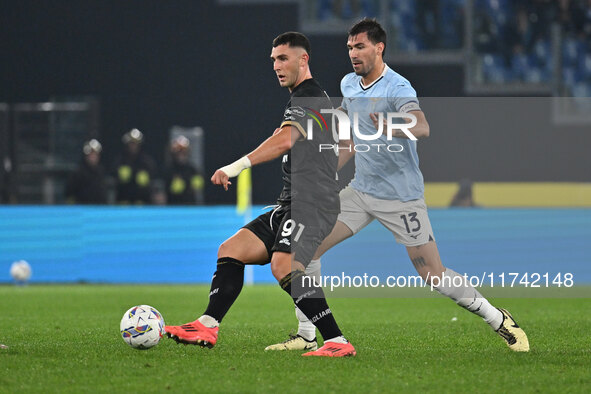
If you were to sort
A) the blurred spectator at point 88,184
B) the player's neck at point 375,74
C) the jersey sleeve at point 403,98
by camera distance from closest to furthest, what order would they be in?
the jersey sleeve at point 403,98 → the player's neck at point 375,74 → the blurred spectator at point 88,184

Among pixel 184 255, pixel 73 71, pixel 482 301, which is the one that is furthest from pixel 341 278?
pixel 73 71

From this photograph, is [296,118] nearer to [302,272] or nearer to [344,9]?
[302,272]

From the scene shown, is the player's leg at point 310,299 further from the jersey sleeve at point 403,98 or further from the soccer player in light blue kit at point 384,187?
the jersey sleeve at point 403,98

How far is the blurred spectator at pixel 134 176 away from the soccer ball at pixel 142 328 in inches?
387

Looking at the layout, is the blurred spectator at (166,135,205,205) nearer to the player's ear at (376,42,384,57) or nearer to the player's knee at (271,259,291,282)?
the player's ear at (376,42,384,57)

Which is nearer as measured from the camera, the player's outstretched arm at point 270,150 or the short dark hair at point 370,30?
the player's outstretched arm at point 270,150

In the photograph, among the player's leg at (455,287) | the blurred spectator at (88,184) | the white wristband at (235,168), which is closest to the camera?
the white wristband at (235,168)

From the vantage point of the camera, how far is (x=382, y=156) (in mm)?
6254

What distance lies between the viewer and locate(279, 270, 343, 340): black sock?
583cm

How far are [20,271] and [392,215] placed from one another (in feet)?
28.3

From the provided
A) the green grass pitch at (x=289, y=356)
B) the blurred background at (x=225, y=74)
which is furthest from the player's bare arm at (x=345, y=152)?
the blurred background at (x=225, y=74)

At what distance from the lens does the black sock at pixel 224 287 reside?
6.05 meters

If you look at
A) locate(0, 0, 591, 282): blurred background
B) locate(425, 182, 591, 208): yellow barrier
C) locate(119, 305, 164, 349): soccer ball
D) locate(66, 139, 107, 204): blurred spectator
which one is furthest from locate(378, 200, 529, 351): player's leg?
locate(0, 0, 591, 282): blurred background

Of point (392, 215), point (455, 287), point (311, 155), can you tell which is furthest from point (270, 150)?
point (455, 287)
